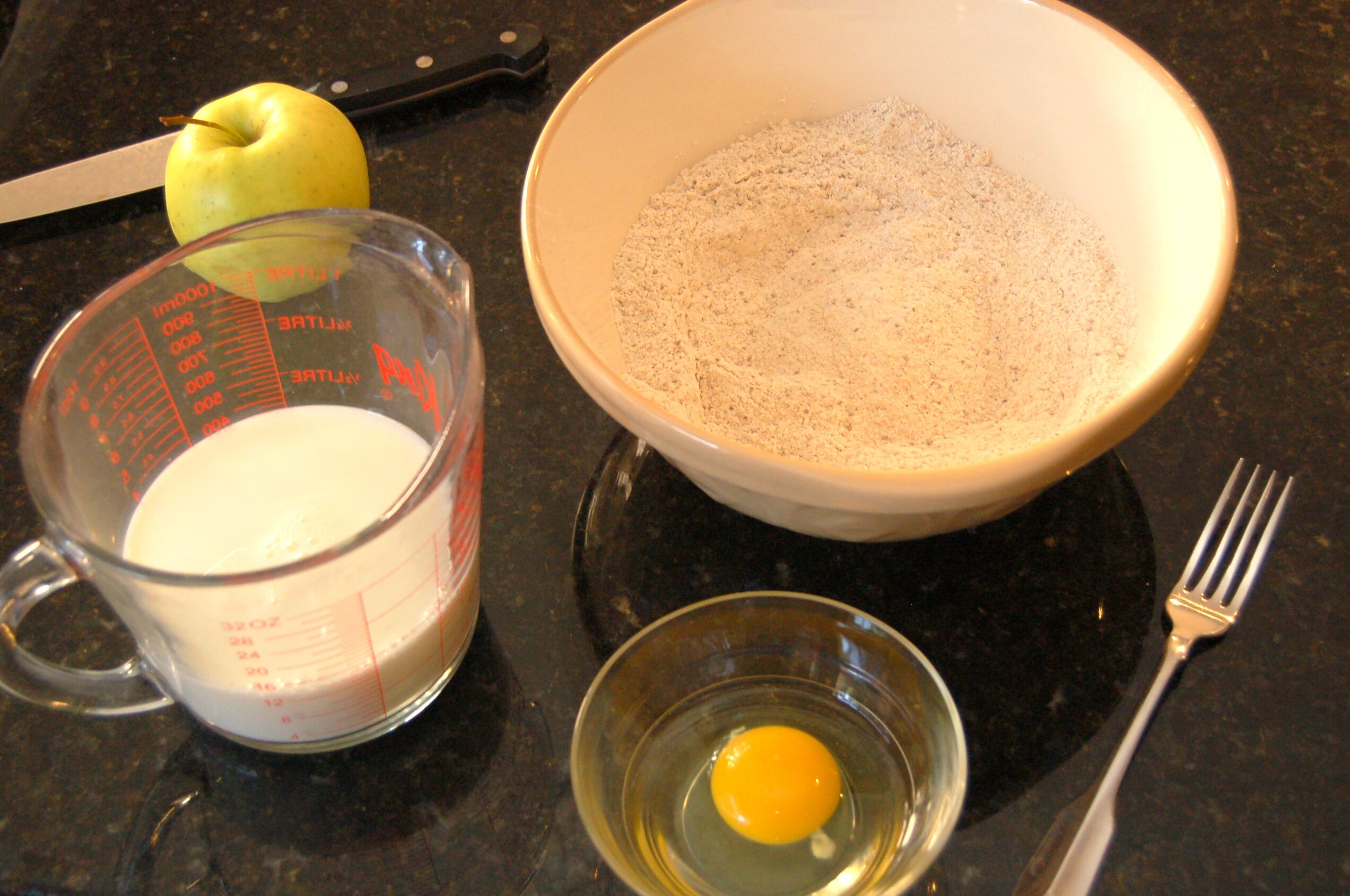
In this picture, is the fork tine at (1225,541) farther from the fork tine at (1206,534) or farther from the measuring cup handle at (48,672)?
the measuring cup handle at (48,672)

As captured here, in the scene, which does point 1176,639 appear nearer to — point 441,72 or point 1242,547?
point 1242,547

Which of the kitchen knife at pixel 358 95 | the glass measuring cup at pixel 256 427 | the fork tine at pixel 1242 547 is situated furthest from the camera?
the kitchen knife at pixel 358 95

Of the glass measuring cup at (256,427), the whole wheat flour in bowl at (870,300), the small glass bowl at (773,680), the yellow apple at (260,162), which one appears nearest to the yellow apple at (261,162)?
the yellow apple at (260,162)

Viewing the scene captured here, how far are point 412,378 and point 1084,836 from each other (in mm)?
522

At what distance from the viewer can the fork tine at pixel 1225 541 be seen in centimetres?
76

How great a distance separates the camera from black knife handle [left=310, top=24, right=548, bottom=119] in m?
1.07

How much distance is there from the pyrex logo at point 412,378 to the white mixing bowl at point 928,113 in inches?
3.5

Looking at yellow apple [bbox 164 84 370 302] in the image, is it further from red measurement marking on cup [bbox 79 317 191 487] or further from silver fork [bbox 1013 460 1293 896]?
silver fork [bbox 1013 460 1293 896]

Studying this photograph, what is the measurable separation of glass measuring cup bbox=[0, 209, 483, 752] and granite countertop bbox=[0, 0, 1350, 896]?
6cm

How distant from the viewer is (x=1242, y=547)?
77cm

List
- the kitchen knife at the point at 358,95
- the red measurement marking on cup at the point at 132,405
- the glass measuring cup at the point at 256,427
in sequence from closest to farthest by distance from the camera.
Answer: the glass measuring cup at the point at 256,427 → the red measurement marking on cup at the point at 132,405 → the kitchen knife at the point at 358,95

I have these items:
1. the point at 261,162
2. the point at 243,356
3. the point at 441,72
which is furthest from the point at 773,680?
A: the point at 441,72

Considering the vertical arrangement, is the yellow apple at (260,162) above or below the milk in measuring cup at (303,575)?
above

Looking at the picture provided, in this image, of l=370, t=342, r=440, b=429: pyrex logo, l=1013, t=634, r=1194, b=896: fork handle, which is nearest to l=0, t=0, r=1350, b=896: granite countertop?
l=1013, t=634, r=1194, b=896: fork handle
